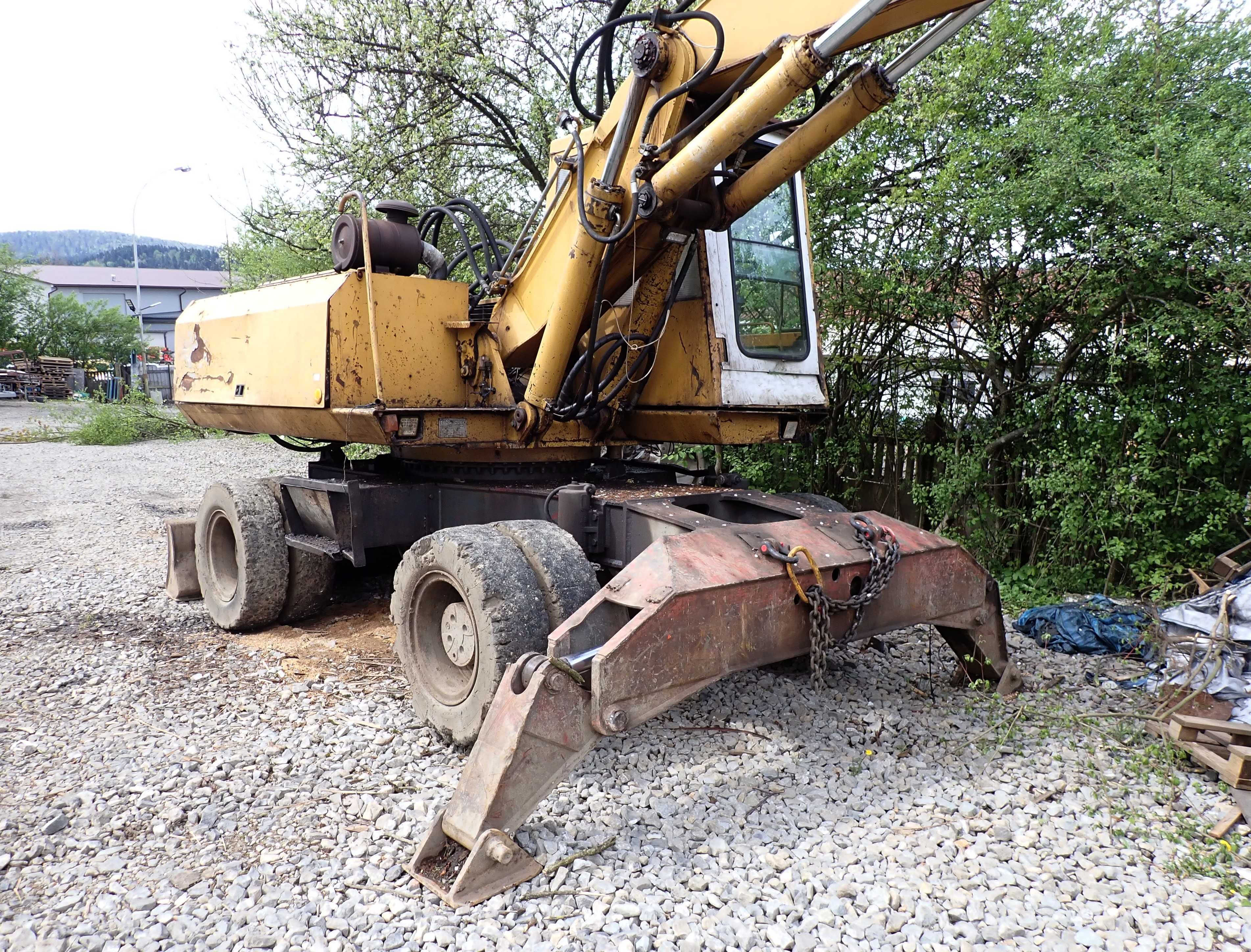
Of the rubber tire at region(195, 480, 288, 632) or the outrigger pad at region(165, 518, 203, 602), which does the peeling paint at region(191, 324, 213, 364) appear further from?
the outrigger pad at region(165, 518, 203, 602)

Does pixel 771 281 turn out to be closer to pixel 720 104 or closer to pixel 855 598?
pixel 720 104

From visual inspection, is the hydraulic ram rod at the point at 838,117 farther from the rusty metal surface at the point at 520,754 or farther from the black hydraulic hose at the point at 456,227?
the rusty metal surface at the point at 520,754

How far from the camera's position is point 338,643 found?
564cm

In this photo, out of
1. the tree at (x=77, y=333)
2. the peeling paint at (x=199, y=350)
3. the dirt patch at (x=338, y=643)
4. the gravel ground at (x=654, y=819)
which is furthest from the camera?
the tree at (x=77, y=333)

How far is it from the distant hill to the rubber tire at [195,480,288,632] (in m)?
55.4

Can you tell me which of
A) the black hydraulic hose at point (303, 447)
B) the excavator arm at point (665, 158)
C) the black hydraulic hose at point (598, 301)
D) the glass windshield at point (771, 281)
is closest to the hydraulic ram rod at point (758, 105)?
the excavator arm at point (665, 158)

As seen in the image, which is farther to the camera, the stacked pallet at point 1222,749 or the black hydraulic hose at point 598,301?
the black hydraulic hose at point 598,301

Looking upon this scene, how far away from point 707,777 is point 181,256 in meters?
95.6

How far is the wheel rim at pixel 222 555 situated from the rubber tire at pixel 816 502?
3806mm

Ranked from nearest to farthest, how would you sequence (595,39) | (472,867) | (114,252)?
(472,867), (595,39), (114,252)

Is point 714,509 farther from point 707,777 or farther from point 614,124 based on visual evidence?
point 614,124

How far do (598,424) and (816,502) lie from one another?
4.13 feet

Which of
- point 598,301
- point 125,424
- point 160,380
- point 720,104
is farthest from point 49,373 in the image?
point 720,104

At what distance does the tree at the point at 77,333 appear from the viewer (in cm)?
3616
